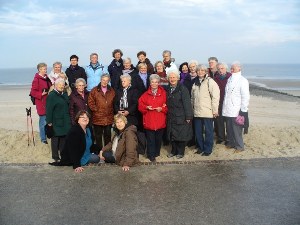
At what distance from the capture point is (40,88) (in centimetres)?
764

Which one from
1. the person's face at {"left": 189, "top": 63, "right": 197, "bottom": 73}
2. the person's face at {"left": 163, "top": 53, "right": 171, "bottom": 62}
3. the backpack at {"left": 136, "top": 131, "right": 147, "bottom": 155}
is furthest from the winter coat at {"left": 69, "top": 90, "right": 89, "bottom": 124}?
the person's face at {"left": 189, "top": 63, "right": 197, "bottom": 73}

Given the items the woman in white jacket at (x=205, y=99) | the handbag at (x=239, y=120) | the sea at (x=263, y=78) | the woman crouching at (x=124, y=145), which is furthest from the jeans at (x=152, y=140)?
the sea at (x=263, y=78)

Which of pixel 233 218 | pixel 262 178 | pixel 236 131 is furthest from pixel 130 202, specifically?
pixel 236 131

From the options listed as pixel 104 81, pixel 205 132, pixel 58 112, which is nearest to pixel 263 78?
pixel 205 132

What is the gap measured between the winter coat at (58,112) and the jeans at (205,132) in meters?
2.77

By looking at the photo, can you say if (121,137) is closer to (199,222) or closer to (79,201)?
(79,201)

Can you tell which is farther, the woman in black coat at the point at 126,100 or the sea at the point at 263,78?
the sea at the point at 263,78

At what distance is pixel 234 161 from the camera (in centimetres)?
632

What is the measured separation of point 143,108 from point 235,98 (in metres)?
2.02

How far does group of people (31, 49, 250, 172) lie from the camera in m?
6.32

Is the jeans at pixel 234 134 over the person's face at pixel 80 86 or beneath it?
beneath

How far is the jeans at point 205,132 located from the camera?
23.1 feet

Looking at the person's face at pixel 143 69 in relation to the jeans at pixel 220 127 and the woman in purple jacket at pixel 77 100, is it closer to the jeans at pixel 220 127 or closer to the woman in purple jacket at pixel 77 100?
the woman in purple jacket at pixel 77 100

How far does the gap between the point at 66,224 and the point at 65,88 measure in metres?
3.65
